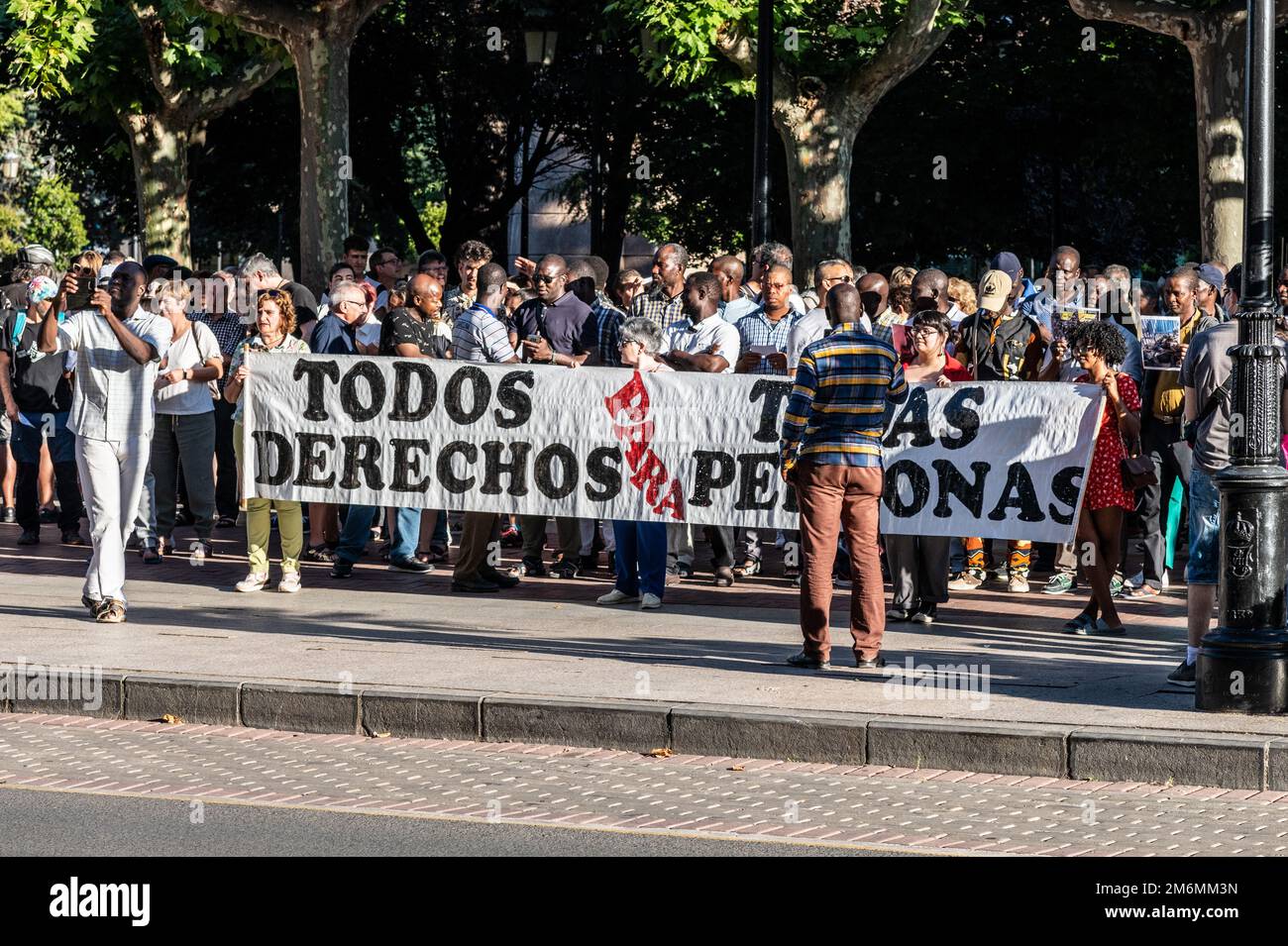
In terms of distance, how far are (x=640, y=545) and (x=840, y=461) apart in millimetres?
2541

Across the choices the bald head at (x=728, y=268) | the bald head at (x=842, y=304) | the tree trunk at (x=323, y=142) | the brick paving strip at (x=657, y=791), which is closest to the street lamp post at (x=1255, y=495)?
the brick paving strip at (x=657, y=791)

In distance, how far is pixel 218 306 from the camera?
50.2ft

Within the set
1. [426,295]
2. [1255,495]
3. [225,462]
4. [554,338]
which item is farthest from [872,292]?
[225,462]

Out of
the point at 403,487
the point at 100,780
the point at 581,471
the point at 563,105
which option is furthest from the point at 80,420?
the point at 563,105

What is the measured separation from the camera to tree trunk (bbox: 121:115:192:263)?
31016 millimetres

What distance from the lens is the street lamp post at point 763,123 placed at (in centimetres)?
1764

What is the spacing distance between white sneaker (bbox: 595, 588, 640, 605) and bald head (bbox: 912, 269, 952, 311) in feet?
8.69

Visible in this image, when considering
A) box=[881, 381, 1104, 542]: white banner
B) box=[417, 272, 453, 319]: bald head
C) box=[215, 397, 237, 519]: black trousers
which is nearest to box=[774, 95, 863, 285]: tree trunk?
box=[215, 397, 237, 519]: black trousers

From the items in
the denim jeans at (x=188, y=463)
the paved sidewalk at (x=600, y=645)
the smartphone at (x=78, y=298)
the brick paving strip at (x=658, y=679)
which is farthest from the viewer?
the denim jeans at (x=188, y=463)

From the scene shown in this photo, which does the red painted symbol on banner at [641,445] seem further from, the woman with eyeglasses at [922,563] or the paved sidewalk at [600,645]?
the woman with eyeglasses at [922,563]


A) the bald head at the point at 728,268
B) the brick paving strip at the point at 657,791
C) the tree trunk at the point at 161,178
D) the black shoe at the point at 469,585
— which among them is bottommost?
the brick paving strip at the point at 657,791

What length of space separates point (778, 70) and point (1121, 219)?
1797cm

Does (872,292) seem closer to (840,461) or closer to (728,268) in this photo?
(728,268)

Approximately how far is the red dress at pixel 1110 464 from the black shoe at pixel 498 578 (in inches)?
154
